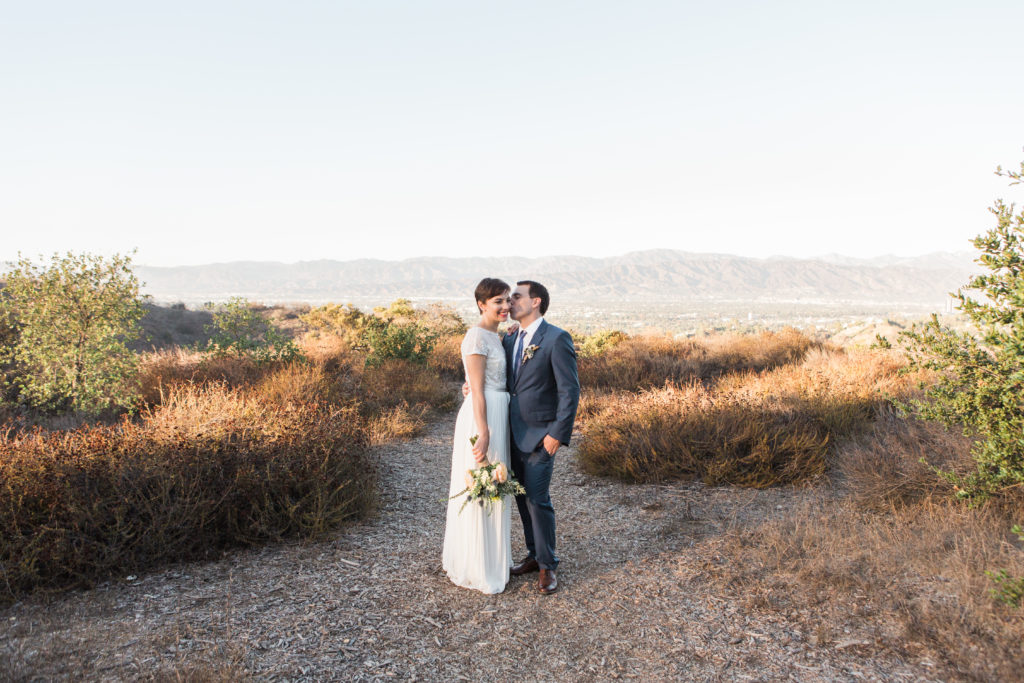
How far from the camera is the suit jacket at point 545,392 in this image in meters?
3.95

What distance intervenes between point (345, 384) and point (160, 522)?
6107 millimetres

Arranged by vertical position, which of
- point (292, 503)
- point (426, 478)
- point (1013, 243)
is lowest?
point (426, 478)

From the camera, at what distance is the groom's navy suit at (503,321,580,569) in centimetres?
396

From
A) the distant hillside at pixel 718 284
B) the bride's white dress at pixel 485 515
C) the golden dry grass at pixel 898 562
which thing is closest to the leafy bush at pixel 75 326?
the bride's white dress at pixel 485 515

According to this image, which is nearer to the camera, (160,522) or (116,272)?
(160,522)

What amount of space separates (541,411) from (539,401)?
69 mm

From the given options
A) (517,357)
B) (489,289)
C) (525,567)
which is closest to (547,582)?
(525,567)

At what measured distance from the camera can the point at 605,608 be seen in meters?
4.05

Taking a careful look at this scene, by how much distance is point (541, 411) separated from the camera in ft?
13.3

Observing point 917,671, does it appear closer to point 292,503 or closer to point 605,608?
point 605,608

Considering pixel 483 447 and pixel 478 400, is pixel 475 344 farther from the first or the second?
pixel 483 447

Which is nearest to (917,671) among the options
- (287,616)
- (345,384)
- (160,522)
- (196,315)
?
(287,616)

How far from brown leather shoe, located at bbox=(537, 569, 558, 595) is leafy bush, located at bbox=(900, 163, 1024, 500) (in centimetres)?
278

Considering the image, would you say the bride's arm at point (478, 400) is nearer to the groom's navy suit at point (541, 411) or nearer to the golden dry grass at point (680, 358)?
the groom's navy suit at point (541, 411)
